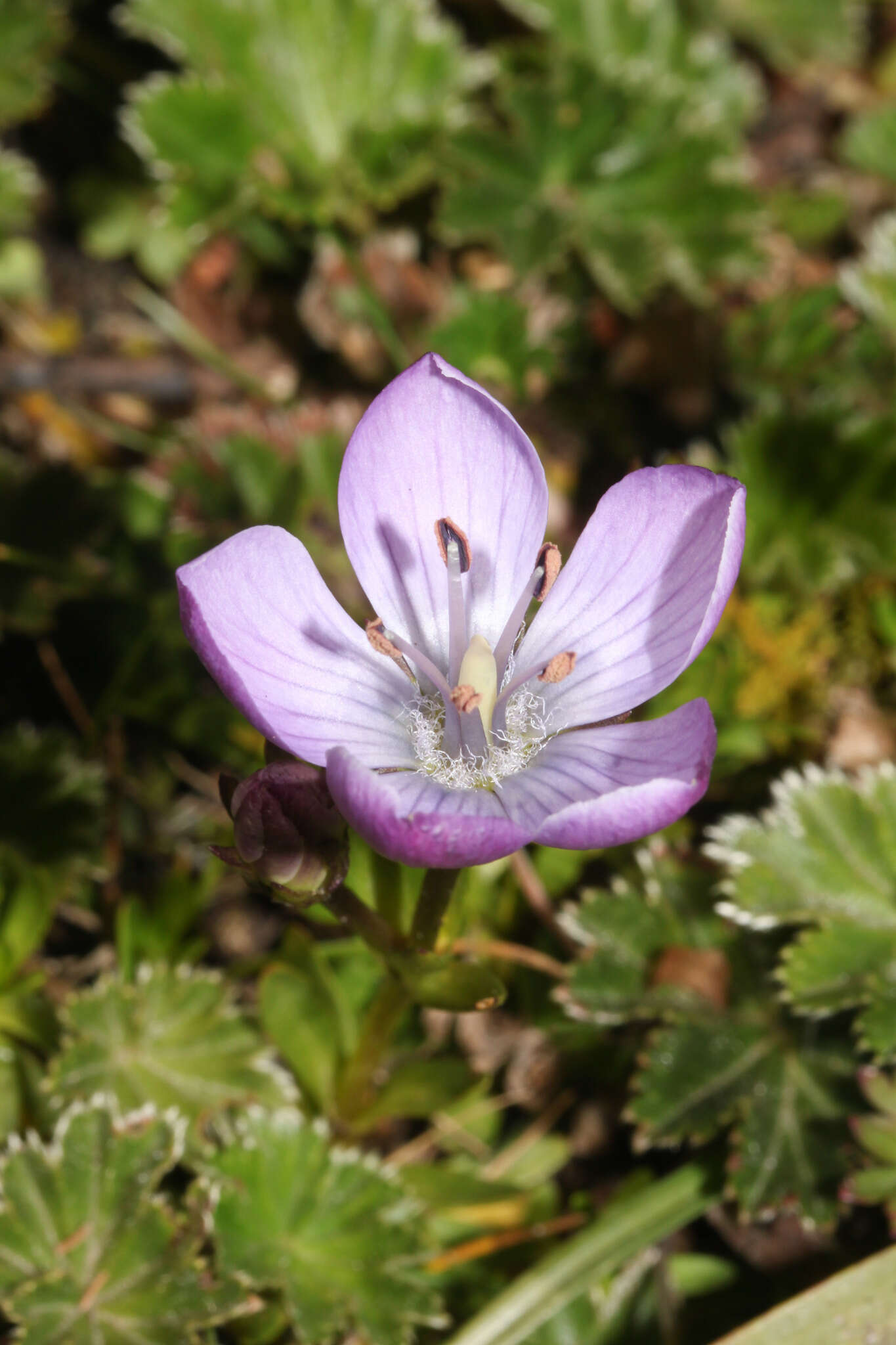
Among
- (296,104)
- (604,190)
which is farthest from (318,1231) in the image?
(296,104)

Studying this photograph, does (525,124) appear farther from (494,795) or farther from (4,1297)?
(4,1297)

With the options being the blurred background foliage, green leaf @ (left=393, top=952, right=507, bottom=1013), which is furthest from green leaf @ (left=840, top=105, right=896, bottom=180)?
green leaf @ (left=393, top=952, right=507, bottom=1013)

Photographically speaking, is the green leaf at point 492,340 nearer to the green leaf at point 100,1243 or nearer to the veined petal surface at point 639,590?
the veined petal surface at point 639,590

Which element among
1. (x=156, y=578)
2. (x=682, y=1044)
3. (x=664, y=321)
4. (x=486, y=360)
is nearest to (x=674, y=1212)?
(x=682, y=1044)

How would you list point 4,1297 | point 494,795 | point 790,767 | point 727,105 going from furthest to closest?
1. point 727,105
2. point 790,767
3. point 4,1297
4. point 494,795

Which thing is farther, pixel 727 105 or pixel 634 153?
pixel 727 105

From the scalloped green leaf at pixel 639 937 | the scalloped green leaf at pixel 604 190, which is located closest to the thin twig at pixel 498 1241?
the scalloped green leaf at pixel 639 937

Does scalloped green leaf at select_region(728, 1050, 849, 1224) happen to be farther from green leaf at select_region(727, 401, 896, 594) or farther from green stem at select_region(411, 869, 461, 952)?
green leaf at select_region(727, 401, 896, 594)
